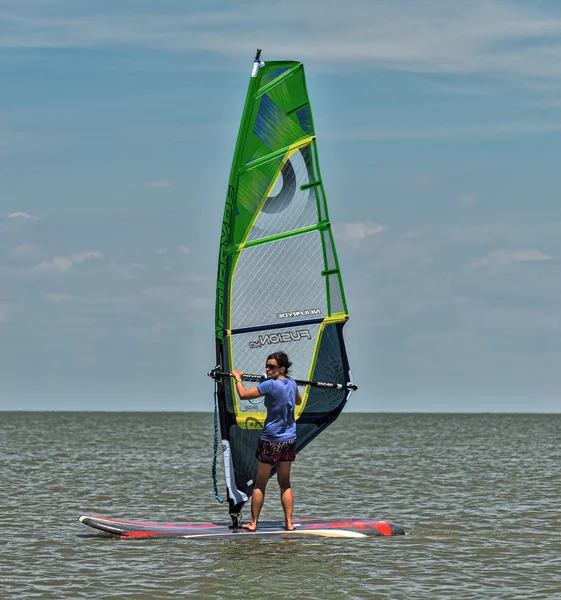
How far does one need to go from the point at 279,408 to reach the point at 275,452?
0.47m

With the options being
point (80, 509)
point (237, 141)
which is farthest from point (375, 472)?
point (237, 141)

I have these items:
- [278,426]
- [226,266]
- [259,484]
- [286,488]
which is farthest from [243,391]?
[226,266]

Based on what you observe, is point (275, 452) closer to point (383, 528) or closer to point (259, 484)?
point (259, 484)

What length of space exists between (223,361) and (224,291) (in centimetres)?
74

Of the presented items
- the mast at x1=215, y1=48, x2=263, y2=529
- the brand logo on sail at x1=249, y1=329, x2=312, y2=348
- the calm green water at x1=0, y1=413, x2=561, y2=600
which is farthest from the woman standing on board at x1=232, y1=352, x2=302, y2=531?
the calm green water at x1=0, y1=413, x2=561, y2=600

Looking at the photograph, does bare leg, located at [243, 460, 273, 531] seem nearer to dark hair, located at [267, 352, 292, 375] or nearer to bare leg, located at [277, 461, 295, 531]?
bare leg, located at [277, 461, 295, 531]

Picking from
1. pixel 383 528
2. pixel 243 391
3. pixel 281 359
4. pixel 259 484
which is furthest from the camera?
pixel 383 528

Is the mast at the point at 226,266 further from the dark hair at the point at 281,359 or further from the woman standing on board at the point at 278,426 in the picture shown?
the dark hair at the point at 281,359

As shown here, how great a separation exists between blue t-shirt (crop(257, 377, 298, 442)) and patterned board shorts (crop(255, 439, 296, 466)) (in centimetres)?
5

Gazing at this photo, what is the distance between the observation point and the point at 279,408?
1156 centimetres

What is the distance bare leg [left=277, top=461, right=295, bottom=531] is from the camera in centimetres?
1166

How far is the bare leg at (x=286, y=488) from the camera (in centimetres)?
1166

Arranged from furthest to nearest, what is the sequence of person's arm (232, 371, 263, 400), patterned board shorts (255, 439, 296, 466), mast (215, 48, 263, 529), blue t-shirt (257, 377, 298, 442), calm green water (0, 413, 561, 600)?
mast (215, 48, 263, 529) → patterned board shorts (255, 439, 296, 466) → blue t-shirt (257, 377, 298, 442) → person's arm (232, 371, 263, 400) → calm green water (0, 413, 561, 600)

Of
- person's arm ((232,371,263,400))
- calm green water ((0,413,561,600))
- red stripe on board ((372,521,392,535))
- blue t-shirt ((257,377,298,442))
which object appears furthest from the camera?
red stripe on board ((372,521,392,535))
